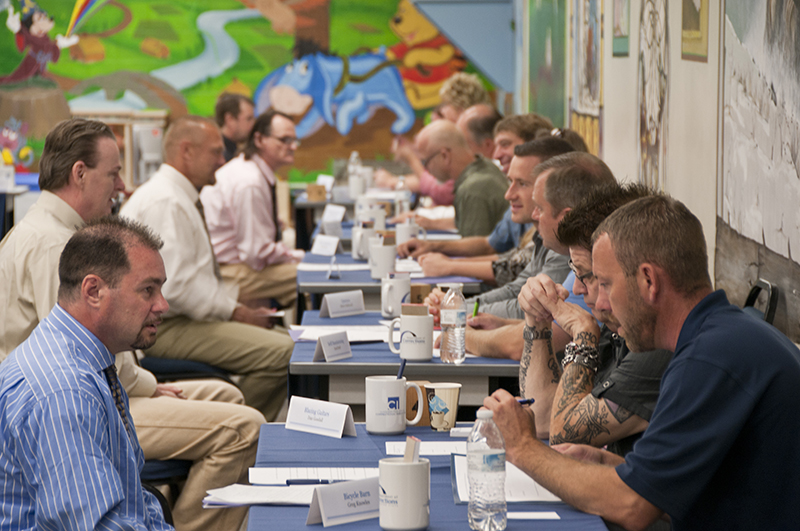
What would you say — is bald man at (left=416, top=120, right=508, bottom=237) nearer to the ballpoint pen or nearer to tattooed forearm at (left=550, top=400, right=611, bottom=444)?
tattooed forearm at (left=550, top=400, right=611, bottom=444)

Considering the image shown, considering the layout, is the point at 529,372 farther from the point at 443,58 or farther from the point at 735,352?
the point at 443,58

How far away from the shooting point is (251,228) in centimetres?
534

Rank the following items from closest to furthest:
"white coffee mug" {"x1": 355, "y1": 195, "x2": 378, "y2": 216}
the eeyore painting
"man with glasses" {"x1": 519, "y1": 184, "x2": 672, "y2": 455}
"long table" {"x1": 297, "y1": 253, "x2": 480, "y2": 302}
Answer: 1. "man with glasses" {"x1": 519, "y1": 184, "x2": 672, "y2": 455}
2. "long table" {"x1": 297, "y1": 253, "x2": 480, "y2": 302}
3. "white coffee mug" {"x1": 355, "y1": 195, "x2": 378, "y2": 216}
4. the eeyore painting

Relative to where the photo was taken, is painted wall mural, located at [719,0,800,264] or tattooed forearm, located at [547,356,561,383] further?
tattooed forearm, located at [547,356,561,383]

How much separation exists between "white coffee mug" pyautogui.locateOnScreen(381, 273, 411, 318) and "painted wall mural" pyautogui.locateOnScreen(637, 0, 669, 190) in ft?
3.48

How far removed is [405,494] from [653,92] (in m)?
2.66

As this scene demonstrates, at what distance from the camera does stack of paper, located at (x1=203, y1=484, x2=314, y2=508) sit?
1.62 metres

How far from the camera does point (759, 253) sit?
7.61ft

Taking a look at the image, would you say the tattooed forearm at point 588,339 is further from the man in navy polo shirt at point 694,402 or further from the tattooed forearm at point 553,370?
the man in navy polo shirt at point 694,402

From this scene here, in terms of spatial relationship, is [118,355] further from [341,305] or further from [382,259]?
[382,259]

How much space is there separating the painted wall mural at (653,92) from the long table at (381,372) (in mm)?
1263

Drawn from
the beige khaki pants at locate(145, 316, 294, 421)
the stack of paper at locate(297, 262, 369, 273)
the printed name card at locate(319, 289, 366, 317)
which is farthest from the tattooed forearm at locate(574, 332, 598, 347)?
the stack of paper at locate(297, 262, 369, 273)

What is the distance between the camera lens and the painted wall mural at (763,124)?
206cm

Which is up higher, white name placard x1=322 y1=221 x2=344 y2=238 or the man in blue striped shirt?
the man in blue striped shirt
